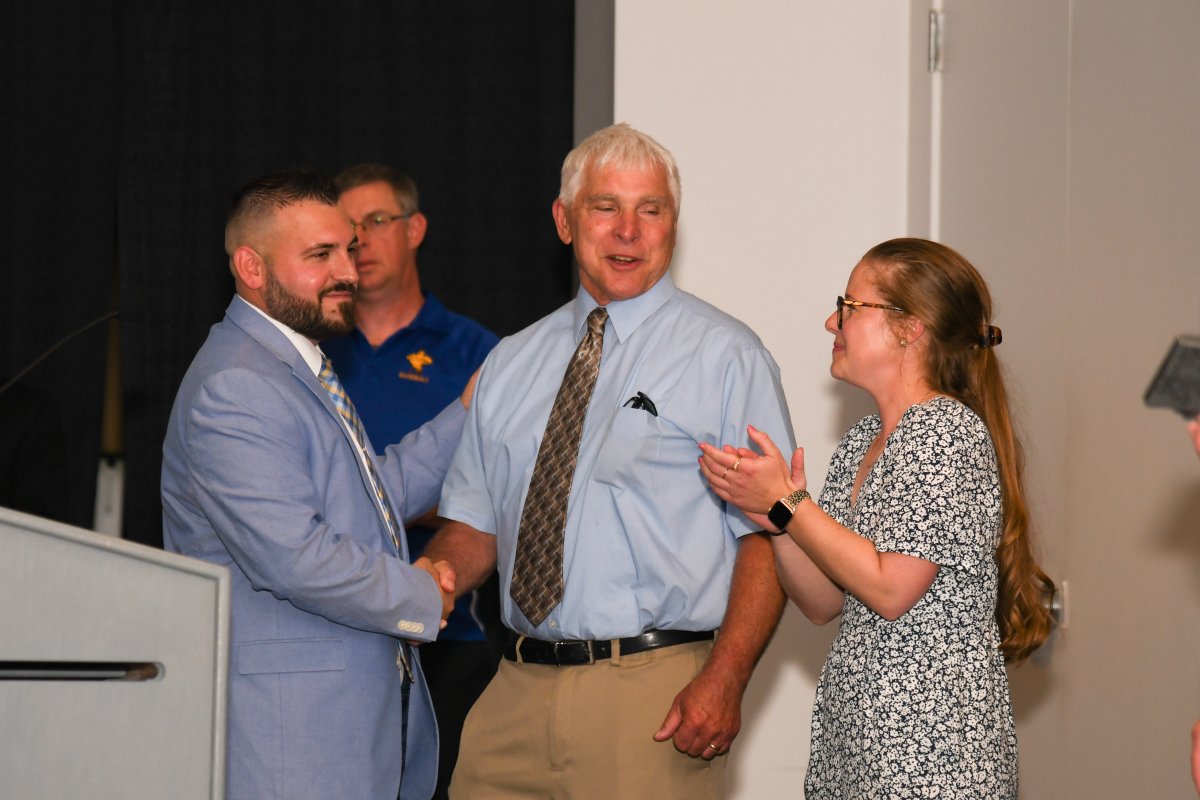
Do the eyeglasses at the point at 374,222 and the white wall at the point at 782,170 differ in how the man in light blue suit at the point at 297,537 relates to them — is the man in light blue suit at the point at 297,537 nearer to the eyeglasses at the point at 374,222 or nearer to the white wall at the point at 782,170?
the eyeglasses at the point at 374,222

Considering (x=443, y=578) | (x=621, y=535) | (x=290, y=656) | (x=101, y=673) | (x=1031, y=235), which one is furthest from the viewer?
(x=1031, y=235)

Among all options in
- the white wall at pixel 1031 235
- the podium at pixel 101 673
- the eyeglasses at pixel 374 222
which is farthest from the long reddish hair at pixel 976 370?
the eyeglasses at pixel 374 222

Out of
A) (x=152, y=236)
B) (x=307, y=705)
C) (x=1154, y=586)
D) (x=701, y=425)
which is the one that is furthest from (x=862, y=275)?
(x=152, y=236)

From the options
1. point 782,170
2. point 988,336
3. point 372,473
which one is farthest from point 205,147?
point 988,336

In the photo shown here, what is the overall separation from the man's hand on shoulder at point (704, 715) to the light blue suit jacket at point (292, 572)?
1.63ft

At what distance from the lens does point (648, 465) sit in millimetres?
2564

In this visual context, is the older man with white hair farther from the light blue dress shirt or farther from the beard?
the beard

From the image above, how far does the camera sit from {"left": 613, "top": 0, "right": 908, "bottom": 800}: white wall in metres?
3.96

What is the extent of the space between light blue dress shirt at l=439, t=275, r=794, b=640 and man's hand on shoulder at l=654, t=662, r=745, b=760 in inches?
4.9

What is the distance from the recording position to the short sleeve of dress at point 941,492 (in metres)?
2.12

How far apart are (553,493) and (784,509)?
0.58m

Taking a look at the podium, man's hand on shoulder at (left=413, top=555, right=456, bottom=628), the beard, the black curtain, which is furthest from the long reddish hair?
the black curtain

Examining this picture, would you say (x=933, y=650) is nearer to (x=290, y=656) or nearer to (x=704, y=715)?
(x=704, y=715)

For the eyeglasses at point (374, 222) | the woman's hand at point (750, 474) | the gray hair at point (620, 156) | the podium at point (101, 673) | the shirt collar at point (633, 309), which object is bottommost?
the podium at point (101, 673)
